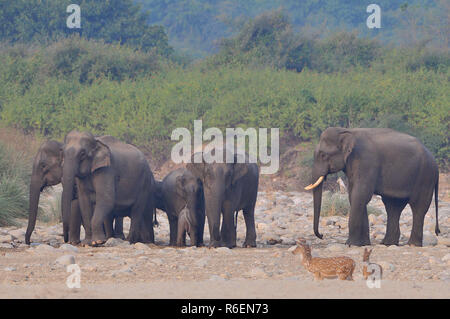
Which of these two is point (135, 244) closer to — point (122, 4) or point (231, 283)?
point (231, 283)

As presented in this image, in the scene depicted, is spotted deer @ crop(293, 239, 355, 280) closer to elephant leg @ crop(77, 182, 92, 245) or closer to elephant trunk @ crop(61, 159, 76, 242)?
elephant trunk @ crop(61, 159, 76, 242)

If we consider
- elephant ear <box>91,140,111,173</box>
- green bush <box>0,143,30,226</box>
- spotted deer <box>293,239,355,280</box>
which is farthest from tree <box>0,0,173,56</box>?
spotted deer <box>293,239,355,280</box>

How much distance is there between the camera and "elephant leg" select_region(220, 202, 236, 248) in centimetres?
1289

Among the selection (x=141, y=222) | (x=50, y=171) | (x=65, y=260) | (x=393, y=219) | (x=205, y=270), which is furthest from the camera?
(x=141, y=222)

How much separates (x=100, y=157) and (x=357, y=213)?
368cm

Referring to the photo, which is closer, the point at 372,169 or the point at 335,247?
the point at 335,247

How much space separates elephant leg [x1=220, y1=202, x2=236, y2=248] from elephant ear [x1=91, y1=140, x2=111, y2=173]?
175cm

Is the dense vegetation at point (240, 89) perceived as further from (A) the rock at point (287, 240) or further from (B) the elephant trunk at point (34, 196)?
(A) the rock at point (287, 240)

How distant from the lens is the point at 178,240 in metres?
13.0

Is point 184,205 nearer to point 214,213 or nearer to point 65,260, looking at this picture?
point 214,213

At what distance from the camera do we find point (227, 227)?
12.9 meters

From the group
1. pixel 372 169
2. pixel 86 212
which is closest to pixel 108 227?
pixel 86 212

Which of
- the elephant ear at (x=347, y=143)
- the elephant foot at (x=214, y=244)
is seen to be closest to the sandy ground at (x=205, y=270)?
the elephant foot at (x=214, y=244)
